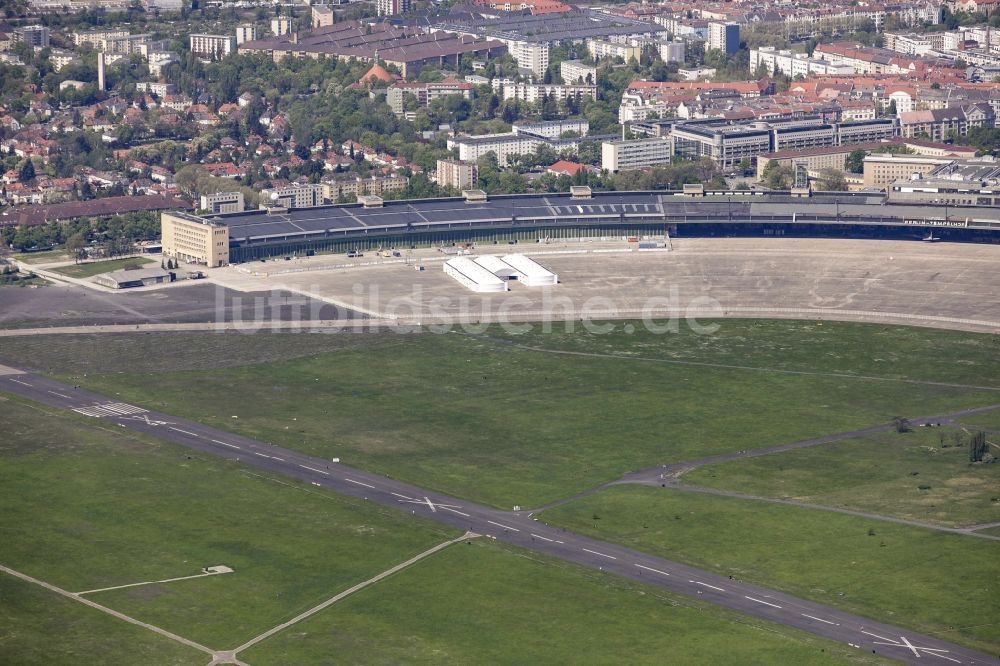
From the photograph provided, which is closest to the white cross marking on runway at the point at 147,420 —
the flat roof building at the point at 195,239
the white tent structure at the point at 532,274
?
the flat roof building at the point at 195,239

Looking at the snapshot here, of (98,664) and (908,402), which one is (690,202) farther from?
(98,664)

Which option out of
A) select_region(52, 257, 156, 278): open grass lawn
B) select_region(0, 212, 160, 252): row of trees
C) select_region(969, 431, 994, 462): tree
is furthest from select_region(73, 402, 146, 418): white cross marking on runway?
select_region(969, 431, 994, 462): tree

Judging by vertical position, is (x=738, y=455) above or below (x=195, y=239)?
below

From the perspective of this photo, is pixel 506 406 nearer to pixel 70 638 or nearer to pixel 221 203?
pixel 70 638

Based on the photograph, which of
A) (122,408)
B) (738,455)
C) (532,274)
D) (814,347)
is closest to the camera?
(738,455)

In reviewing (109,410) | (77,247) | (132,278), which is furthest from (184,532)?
(77,247)

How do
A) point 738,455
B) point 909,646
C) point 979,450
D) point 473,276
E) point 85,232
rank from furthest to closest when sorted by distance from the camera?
point 85,232
point 473,276
point 738,455
point 979,450
point 909,646

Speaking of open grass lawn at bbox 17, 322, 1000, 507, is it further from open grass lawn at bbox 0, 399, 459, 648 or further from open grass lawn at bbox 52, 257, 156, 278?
open grass lawn at bbox 52, 257, 156, 278
